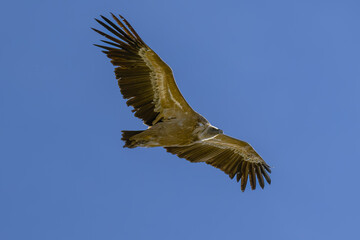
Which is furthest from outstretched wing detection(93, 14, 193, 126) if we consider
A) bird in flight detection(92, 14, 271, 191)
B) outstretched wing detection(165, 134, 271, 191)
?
Answer: outstretched wing detection(165, 134, 271, 191)

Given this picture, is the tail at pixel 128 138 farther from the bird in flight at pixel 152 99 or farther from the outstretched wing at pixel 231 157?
the outstretched wing at pixel 231 157

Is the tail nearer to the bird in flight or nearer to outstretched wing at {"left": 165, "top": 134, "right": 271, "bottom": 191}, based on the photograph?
the bird in flight

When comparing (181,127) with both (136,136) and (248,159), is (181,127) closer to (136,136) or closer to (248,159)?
(136,136)

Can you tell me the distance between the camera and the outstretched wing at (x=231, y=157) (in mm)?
15883

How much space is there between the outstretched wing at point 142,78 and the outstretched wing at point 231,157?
5.73ft

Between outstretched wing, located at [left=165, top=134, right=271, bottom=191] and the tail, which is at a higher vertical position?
outstretched wing, located at [left=165, top=134, right=271, bottom=191]

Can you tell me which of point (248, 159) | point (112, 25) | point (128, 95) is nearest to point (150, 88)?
point (128, 95)

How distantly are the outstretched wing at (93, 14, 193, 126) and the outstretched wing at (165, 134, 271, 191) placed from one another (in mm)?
1747

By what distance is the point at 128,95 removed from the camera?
13930mm

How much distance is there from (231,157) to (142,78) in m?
4.01

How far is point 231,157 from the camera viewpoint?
16375 mm

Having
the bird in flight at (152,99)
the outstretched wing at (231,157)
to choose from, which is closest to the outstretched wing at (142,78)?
the bird in flight at (152,99)

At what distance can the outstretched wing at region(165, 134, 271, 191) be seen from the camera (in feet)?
52.1

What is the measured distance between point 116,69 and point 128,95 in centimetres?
72
